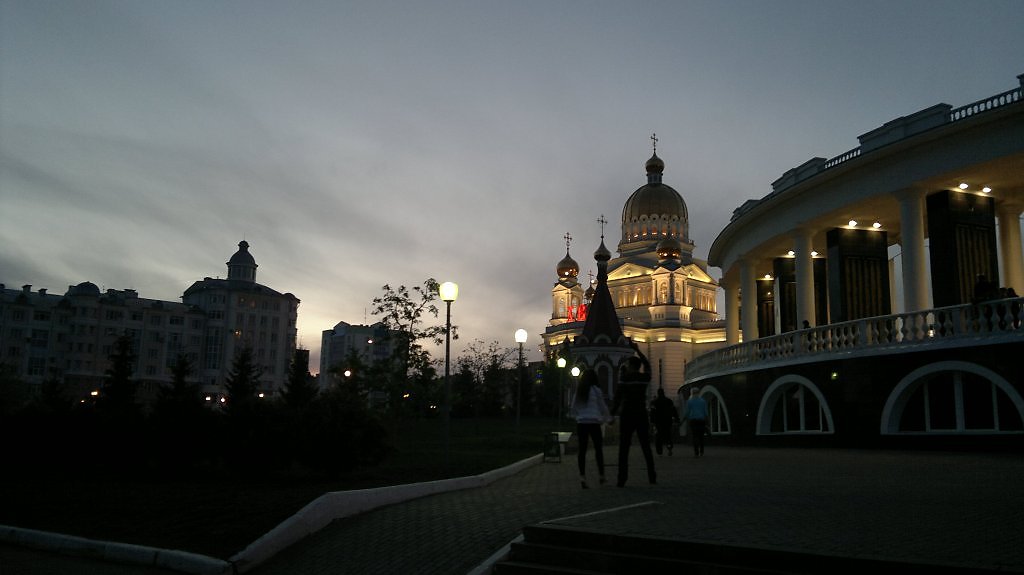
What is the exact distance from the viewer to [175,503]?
38.5ft

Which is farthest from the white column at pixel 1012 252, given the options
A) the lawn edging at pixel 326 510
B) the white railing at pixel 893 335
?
the lawn edging at pixel 326 510

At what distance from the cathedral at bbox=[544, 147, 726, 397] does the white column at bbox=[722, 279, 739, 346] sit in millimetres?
41786

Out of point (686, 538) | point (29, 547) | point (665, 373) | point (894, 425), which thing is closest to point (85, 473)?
point (29, 547)

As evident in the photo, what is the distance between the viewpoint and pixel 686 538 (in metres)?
7.51

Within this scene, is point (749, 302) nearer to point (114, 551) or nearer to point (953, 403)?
point (953, 403)

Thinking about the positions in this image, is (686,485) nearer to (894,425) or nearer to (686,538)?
(686,538)

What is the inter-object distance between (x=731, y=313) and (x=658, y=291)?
5406 centimetres

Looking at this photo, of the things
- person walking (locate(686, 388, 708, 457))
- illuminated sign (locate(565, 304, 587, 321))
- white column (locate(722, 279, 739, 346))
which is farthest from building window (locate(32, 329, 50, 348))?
person walking (locate(686, 388, 708, 457))

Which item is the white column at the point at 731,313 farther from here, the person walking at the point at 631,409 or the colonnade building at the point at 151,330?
the colonnade building at the point at 151,330

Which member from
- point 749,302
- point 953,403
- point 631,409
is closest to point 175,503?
point 631,409

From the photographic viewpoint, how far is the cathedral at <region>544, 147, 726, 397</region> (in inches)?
3775

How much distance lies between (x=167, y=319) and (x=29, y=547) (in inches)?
4105

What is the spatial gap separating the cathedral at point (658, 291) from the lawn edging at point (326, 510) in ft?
257

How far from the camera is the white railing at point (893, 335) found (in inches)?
786
